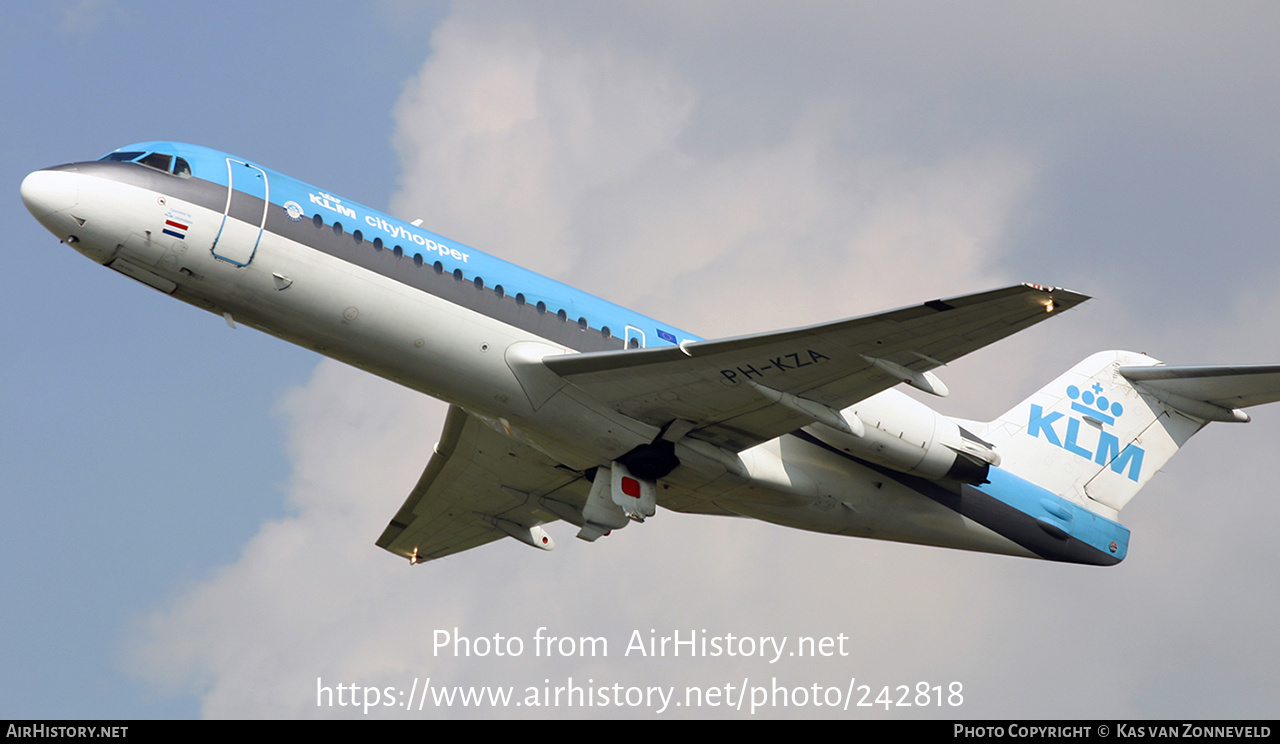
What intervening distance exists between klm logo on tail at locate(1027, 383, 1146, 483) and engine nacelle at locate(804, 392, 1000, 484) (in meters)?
3.86

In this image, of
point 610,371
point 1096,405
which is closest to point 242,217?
point 610,371

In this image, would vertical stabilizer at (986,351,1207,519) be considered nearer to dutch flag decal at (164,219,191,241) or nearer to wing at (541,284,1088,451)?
wing at (541,284,1088,451)

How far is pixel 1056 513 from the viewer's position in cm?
2677

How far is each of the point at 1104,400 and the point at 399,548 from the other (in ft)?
51.7

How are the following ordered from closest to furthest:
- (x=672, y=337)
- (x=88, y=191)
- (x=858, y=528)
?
(x=88, y=191)
(x=672, y=337)
(x=858, y=528)

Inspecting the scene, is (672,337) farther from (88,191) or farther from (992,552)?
(88,191)

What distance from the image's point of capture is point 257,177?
20828 mm

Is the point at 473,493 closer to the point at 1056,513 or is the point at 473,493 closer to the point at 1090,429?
the point at 1056,513

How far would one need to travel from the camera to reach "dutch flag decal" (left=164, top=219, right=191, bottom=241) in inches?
786

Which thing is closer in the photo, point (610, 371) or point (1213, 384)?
point (610, 371)

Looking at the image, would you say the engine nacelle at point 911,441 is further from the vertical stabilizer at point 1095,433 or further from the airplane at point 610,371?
the vertical stabilizer at point 1095,433

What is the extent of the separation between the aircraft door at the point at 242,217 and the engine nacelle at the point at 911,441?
387 inches

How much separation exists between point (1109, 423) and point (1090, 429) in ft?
2.02
